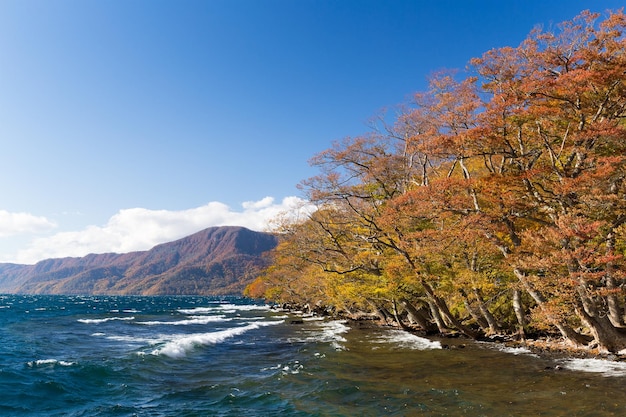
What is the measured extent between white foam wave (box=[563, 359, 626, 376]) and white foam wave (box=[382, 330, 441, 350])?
7330mm

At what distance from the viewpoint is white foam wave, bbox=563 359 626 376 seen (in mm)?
14773

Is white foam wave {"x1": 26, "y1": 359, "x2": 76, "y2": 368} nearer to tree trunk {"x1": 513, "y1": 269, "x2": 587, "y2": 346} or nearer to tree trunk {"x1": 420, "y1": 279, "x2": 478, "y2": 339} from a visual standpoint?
tree trunk {"x1": 420, "y1": 279, "x2": 478, "y2": 339}

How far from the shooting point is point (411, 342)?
84.4 ft

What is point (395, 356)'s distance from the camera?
20.5 metres

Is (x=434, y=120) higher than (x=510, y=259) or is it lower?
higher

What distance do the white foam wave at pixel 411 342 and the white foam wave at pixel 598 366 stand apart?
24.0 feet

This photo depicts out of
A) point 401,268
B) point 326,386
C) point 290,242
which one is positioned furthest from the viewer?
point 290,242

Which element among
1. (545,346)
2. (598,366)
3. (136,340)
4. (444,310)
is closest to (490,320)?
(444,310)

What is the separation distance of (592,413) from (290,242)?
32460 millimetres

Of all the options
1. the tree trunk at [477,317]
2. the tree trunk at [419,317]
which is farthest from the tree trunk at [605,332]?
the tree trunk at [419,317]

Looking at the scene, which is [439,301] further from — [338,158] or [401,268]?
[338,158]

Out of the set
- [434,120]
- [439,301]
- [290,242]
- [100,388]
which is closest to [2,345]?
[100,388]

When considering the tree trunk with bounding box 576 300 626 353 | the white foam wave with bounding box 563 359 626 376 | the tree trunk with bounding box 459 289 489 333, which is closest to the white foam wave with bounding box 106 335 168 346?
the tree trunk with bounding box 459 289 489 333

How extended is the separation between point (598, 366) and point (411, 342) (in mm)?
11275
